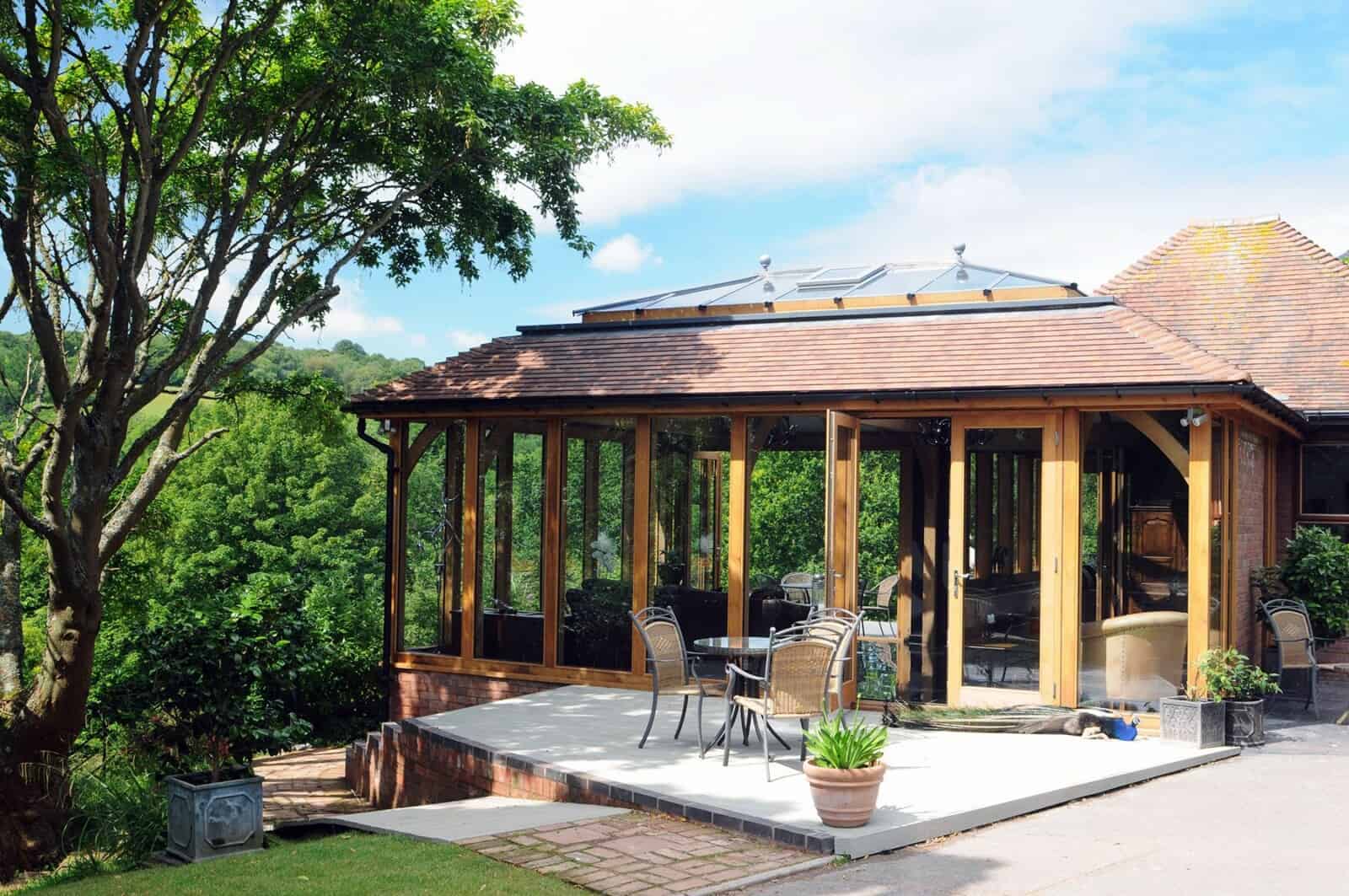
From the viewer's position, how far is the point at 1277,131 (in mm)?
31594

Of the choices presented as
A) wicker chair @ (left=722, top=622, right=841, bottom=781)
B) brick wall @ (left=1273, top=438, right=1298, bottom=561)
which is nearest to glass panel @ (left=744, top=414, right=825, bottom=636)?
wicker chair @ (left=722, top=622, right=841, bottom=781)

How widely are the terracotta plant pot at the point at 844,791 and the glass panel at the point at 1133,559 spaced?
4.02m

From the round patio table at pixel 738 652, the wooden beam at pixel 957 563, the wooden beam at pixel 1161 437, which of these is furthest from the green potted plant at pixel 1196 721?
the round patio table at pixel 738 652

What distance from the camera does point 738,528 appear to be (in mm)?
11102

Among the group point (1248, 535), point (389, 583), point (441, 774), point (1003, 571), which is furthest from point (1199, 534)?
point (389, 583)

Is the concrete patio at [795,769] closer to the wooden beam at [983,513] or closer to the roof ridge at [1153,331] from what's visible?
the wooden beam at [983,513]

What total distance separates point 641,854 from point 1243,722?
5.49 metres

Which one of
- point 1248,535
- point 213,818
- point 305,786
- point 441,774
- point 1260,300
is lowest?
point 305,786

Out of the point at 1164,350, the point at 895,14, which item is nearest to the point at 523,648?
the point at 1164,350

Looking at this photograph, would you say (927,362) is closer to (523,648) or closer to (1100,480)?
(1100,480)

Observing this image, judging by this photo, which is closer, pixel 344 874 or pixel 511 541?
pixel 344 874

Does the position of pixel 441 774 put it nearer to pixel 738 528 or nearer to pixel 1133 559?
pixel 738 528

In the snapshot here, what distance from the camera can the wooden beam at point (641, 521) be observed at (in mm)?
11383

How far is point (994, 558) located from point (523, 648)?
476 centimetres
